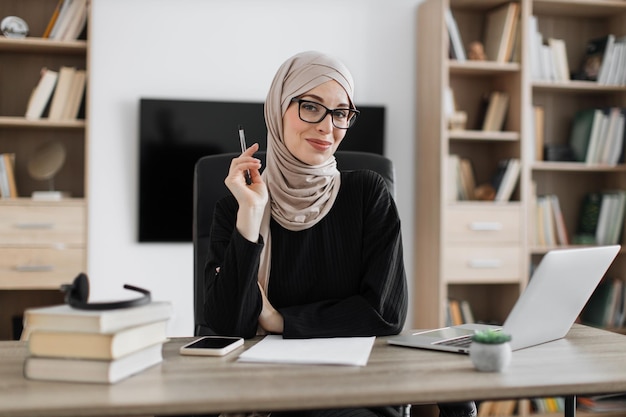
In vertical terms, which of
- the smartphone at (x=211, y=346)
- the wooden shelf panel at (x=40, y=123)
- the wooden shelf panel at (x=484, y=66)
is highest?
Answer: the wooden shelf panel at (x=484, y=66)

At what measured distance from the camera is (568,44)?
3.90 metres

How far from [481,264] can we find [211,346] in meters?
2.38

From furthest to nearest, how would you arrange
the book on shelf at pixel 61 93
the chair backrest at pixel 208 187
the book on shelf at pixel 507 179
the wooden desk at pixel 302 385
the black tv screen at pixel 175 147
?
the book on shelf at pixel 507 179 → the black tv screen at pixel 175 147 → the book on shelf at pixel 61 93 → the chair backrest at pixel 208 187 → the wooden desk at pixel 302 385


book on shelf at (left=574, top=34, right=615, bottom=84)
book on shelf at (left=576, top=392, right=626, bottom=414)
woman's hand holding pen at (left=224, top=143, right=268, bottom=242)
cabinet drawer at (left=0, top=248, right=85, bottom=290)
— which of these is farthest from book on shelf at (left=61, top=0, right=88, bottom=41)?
book on shelf at (left=576, top=392, right=626, bottom=414)

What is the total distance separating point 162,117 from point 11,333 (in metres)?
1.26

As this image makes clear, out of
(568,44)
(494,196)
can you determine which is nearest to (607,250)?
(494,196)

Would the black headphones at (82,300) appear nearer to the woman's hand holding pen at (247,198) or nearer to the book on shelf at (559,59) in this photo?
the woman's hand holding pen at (247,198)

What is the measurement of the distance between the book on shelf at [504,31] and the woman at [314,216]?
2.07m

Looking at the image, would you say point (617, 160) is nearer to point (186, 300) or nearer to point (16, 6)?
point (186, 300)

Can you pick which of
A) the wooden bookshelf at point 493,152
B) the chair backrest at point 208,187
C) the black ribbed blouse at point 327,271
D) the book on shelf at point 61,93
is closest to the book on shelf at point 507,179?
the wooden bookshelf at point 493,152

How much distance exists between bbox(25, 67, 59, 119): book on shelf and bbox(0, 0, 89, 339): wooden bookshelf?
5 cm

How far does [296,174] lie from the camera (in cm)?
166

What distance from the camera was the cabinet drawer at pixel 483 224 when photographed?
3.42m

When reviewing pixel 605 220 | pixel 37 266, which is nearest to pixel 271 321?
A: pixel 37 266
